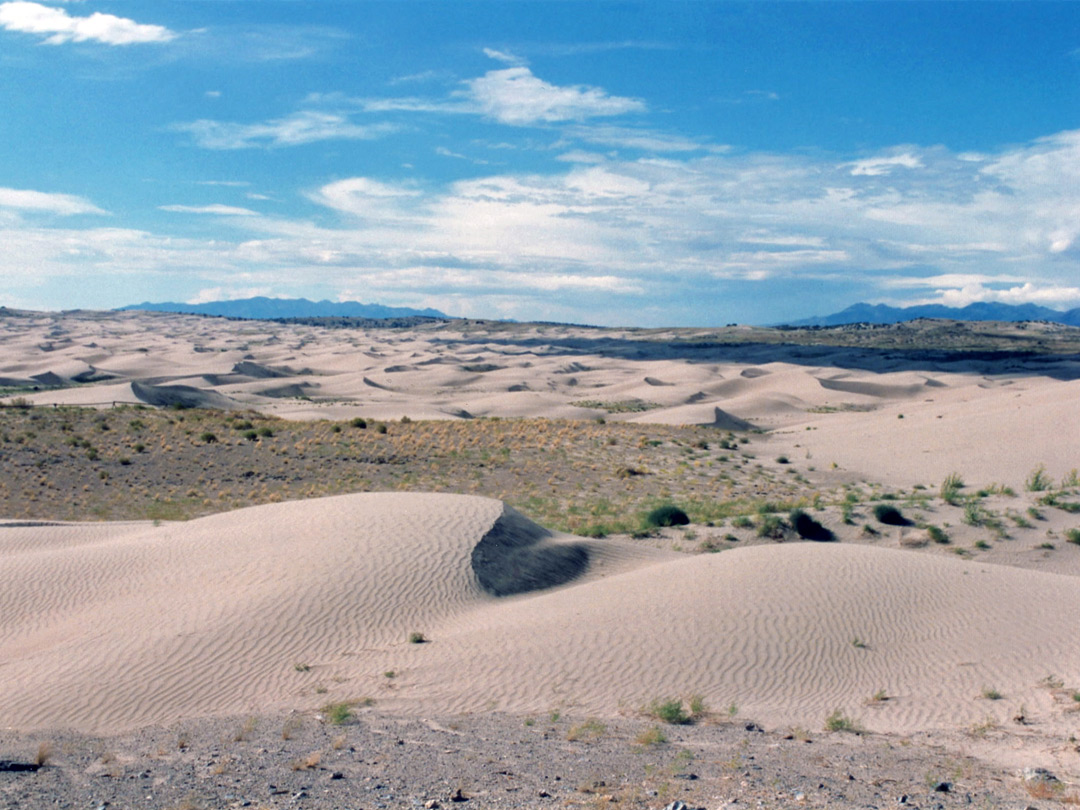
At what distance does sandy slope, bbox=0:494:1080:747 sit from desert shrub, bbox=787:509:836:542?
3.20m

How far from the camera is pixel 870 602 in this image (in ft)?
35.2

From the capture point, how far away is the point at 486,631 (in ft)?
33.0

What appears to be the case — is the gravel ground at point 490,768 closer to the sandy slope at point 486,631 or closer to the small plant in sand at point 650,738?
the small plant in sand at point 650,738

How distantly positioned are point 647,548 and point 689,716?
8.32 meters

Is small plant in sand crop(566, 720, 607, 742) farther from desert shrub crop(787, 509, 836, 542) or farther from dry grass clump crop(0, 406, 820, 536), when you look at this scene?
desert shrub crop(787, 509, 836, 542)

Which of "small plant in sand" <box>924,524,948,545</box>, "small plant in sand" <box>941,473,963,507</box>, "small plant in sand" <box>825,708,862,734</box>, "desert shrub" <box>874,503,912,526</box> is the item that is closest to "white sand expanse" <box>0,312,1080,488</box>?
"small plant in sand" <box>941,473,963,507</box>

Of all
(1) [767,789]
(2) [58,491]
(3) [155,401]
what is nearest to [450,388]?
(3) [155,401]

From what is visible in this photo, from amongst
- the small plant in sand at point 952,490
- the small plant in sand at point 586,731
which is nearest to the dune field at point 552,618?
the small plant in sand at point 952,490

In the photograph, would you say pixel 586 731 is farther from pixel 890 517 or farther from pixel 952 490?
pixel 952 490

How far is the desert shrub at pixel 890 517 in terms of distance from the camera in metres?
Answer: 17.5

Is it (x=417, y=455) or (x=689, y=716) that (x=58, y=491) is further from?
(x=689, y=716)

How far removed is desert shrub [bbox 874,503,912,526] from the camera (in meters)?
17.5

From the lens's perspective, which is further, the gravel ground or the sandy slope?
the sandy slope

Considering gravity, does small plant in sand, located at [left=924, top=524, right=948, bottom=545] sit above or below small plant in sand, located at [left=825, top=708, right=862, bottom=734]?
below
